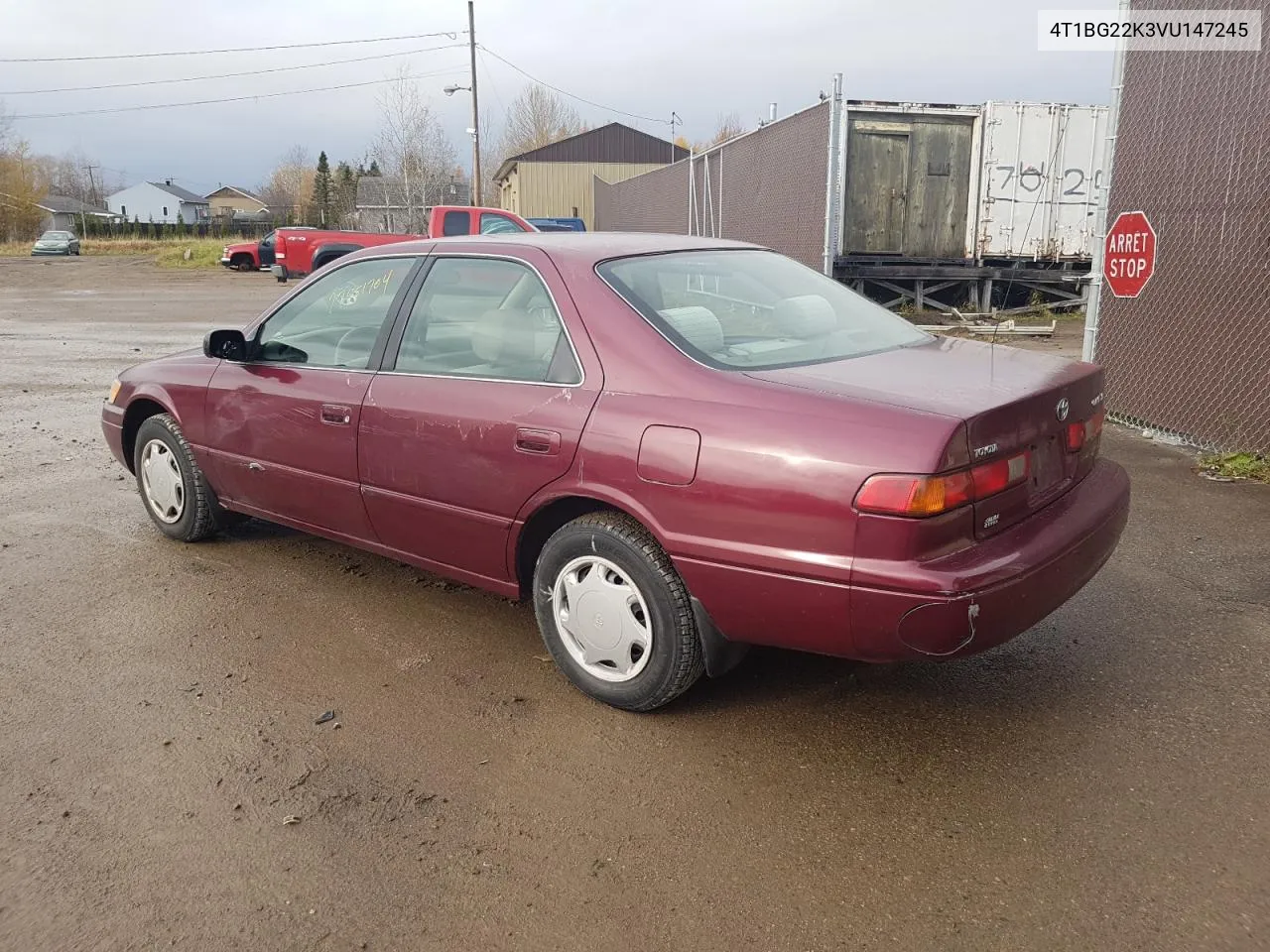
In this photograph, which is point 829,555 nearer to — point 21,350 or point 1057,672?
point 1057,672

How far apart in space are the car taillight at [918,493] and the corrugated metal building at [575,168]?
40.3 m

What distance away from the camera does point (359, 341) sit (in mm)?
4055

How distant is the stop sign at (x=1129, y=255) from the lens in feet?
23.3

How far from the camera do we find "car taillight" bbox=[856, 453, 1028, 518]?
2.56m

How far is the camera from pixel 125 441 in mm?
5215

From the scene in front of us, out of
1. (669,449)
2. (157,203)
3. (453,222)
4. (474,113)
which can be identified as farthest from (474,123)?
(157,203)

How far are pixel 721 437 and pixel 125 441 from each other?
3761 mm

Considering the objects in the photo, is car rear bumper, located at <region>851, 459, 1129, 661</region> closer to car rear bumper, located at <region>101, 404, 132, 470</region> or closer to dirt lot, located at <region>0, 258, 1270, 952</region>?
dirt lot, located at <region>0, 258, 1270, 952</region>

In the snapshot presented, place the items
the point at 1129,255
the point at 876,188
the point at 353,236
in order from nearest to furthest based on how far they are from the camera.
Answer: the point at 1129,255, the point at 876,188, the point at 353,236

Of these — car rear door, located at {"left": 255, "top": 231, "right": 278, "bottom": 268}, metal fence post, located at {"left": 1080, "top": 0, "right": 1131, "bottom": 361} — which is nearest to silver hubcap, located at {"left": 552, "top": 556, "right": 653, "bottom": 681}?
metal fence post, located at {"left": 1080, "top": 0, "right": 1131, "bottom": 361}

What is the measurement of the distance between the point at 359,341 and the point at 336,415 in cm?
33

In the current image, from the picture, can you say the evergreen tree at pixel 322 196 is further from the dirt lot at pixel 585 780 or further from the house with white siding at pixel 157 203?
the dirt lot at pixel 585 780

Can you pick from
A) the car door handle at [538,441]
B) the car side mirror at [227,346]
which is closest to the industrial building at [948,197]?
the car side mirror at [227,346]

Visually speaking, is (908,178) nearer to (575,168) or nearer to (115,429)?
(115,429)
